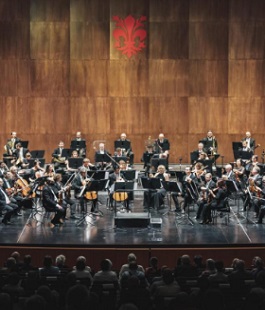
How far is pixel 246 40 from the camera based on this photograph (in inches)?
842

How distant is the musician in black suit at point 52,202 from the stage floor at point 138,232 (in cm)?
23

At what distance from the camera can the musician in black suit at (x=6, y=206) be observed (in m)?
14.4

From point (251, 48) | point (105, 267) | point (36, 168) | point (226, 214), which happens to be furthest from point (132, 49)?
point (105, 267)

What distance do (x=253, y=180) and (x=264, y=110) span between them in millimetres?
7405

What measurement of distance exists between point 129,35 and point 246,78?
13.2ft

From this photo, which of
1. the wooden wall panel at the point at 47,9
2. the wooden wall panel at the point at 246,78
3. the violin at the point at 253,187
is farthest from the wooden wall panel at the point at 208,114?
the violin at the point at 253,187

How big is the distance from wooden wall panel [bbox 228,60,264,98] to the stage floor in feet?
22.6

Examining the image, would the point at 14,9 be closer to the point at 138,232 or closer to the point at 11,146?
the point at 11,146

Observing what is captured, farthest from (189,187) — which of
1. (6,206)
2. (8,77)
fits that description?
(8,77)

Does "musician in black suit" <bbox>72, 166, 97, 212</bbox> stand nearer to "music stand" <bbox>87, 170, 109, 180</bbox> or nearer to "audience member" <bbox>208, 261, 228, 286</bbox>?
"music stand" <bbox>87, 170, 109, 180</bbox>

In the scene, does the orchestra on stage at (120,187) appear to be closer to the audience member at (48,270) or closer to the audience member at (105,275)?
the audience member at (48,270)

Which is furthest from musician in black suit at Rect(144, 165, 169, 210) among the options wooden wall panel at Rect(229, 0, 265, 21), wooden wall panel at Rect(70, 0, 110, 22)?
wooden wall panel at Rect(229, 0, 265, 21)

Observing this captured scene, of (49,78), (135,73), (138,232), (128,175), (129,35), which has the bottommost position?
(138,232)

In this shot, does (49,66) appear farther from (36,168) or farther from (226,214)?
(226,214)
